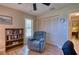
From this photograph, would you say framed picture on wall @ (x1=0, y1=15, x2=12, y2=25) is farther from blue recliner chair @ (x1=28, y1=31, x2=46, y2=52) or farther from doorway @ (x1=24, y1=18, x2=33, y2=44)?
blue recliner chair @ (x1=28, y1=31, x2=46, y2=52)

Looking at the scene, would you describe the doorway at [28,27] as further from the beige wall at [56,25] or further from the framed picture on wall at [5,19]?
the framed picture on wall at [5,19]

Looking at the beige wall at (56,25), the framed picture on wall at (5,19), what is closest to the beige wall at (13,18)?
the framed picture on wall at (5,19)

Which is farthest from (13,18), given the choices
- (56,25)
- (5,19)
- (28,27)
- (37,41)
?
(56,25)

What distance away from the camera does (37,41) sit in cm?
153

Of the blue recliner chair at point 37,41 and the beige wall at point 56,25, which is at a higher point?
the beige wall at point 56,25

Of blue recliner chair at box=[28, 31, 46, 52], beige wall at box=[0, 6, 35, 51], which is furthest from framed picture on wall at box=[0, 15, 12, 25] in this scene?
blue recliner chair at box=[28, 31, 46, 52]

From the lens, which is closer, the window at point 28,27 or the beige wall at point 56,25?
the beige wall at point 56,25

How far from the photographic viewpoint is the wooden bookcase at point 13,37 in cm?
141

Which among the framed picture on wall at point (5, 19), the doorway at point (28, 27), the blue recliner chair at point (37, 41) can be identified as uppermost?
the framed picture on wall at point (5, 19)

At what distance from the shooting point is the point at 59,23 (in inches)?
56.8

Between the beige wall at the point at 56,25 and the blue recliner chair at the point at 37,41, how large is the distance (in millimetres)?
90

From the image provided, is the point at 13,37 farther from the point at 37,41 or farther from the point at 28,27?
the point at 37,41

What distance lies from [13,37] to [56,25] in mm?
762

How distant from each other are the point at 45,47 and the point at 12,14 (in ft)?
2.56
